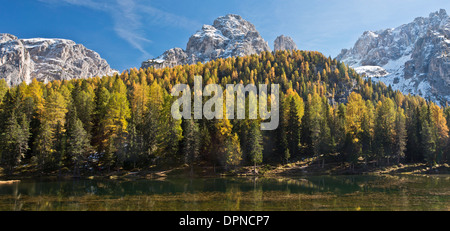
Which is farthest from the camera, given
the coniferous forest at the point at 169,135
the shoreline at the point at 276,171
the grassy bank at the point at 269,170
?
the coniferous forest at the point at 169,135

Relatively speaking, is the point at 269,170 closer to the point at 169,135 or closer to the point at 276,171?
the point at 276,171

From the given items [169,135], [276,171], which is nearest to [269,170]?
[276,171]

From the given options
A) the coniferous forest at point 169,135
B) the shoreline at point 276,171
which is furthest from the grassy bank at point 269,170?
the coniferous forest at point 169,135

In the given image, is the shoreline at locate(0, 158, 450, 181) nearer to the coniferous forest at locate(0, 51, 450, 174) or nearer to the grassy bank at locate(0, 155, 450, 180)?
the grassy bank at locate(0, 155, 450, 180)

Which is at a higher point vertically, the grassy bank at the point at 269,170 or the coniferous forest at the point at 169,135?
the coniferous forest at the point at 169,135

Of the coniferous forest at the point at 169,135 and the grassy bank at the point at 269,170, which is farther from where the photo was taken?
the coniferous forest at the point at 169,135

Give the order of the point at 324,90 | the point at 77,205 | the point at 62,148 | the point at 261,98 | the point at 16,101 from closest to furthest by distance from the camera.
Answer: the point at 77,205 < the point at 62,148 < the point at 16,101 < the point at 261,98 < the point at 324,90

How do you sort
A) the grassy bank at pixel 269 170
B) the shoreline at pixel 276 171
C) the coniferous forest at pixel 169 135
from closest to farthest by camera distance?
the grassy bank at pixel 269 170
the shoreline at pixel 276 171
the coniferous forest at pixel 169 135

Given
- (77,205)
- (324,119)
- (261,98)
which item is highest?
(261,98)

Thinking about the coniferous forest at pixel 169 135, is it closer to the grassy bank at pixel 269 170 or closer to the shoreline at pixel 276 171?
the grassy bank at pixel 269 170
